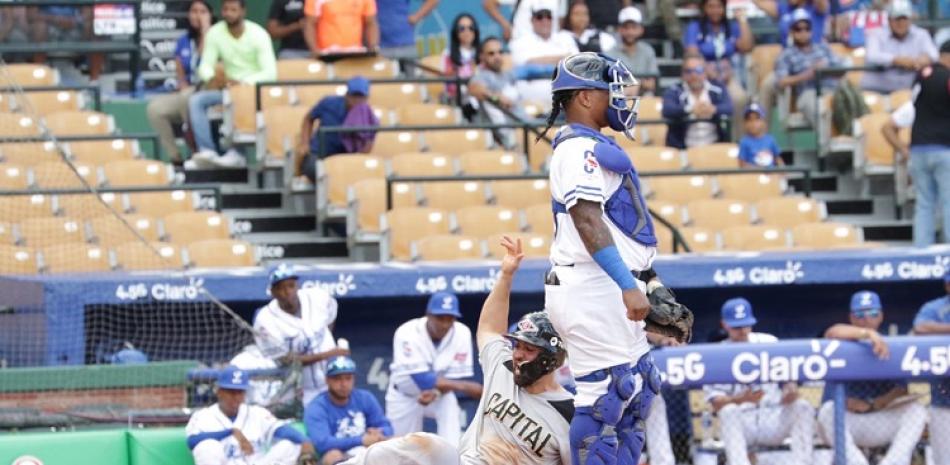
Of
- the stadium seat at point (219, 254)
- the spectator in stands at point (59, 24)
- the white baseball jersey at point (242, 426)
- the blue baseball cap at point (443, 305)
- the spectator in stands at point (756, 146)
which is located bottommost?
the white baseball jersey at point (242, 426)

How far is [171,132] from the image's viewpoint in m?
16.0

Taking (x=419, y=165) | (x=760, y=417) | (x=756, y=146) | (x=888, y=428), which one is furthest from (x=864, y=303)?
(x=419, y=165)

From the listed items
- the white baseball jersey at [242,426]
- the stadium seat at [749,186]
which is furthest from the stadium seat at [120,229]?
the stadium seat at [749,186]

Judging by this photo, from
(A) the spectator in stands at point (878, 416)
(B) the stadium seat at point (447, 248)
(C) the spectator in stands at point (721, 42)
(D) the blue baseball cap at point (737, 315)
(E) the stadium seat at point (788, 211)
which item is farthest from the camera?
(C) the spectator in stands at point (721, 42)

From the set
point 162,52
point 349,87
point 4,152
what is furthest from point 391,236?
point 162,52

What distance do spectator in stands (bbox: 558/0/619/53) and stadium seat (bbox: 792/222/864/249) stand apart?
2804 mm

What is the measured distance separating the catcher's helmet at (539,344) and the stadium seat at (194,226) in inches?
243

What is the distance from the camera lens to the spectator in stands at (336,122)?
14705 mm

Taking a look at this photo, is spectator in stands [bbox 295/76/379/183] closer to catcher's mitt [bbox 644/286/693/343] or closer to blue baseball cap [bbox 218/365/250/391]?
blue baseball cap [bbox 218/365/250/391]

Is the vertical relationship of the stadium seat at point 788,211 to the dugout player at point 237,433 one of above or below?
above

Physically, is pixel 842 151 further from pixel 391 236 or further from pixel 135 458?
pixel 135 458

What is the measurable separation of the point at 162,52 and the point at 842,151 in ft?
19.5

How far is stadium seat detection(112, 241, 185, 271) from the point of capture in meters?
12.9

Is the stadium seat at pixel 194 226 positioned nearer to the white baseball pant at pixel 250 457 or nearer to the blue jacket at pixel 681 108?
the white baseball pant at pixel 250 457
